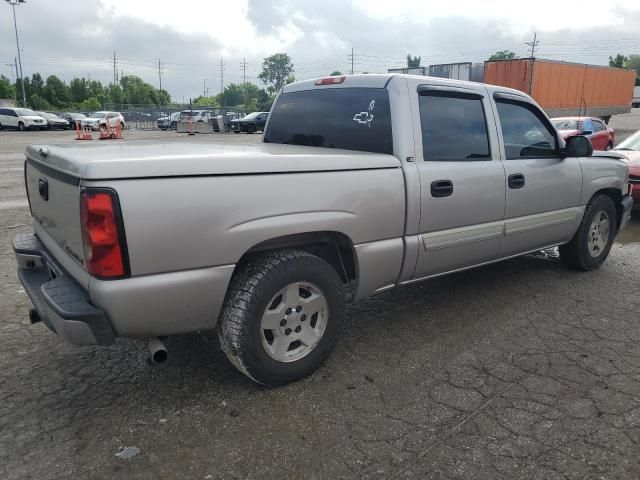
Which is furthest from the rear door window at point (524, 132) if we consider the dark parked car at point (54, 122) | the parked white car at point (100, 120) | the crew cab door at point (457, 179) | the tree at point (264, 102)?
the tree at point (264, 102)

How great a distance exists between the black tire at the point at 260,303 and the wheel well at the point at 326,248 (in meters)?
0.05

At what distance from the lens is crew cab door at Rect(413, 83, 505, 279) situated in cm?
352

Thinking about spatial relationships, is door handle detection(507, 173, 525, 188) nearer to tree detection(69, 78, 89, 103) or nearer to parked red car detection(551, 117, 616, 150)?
parked red car detection(551, 117, 616, 150)

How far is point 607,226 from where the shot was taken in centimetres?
543

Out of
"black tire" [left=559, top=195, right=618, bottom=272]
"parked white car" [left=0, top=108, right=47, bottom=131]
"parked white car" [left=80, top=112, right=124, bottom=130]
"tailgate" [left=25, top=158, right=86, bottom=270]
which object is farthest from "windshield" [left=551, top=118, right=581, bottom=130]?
"parked white car" [left=0, top=108, right=47, bottom=131]

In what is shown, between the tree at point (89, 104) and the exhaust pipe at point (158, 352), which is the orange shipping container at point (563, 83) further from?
the tree at point (89, 104)

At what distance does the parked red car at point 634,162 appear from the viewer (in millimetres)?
7711

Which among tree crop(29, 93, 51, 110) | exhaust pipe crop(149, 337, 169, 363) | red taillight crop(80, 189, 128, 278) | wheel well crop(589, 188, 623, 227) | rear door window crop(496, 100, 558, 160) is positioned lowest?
exhaust pipe crop(149, 337, 169, 363)

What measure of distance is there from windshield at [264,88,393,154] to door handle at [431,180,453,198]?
0.39 m

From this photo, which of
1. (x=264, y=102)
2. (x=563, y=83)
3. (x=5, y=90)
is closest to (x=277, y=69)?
(x=264, y=102)

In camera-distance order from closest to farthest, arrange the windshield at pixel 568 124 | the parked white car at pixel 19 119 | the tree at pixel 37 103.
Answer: the windshield at pixel 568 124, the parked white car at pixel 19 119, the tree at pixel 37 103

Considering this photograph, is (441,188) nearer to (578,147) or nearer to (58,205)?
(578,147)

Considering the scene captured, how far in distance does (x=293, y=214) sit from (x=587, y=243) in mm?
3648

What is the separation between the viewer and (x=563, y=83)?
24422 millimetres
